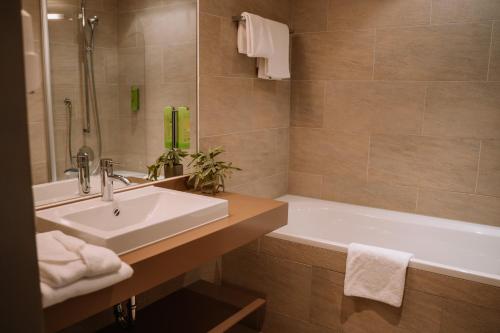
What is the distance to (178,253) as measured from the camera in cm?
155

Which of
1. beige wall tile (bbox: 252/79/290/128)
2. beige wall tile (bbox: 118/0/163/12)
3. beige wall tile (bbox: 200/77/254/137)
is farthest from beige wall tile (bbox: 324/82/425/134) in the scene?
beige wall tile (bbox: 118/0/163/12)

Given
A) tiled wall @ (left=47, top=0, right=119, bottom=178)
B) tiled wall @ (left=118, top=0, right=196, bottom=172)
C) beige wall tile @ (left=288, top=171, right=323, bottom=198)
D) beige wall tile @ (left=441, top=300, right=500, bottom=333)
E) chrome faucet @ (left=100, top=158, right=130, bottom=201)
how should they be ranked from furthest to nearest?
beige wall tile @ (left=288, top=171, right=323, bottom=198) < tiled wall @ (left=118, top=0, right=196, bottom=172) < beige wall tile @ (left=441, top=300, right=500, bottom=333) < chrome faucet @ (left=100, top=158, right=130, bottom=201) < tiled wall @ (left=47, top=0, right=119, bottom=178)

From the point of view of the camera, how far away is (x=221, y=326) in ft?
7.34

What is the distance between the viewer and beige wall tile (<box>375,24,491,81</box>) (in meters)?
2.75

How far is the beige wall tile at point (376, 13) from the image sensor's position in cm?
291

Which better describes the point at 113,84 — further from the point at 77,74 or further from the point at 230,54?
the point at 230,54

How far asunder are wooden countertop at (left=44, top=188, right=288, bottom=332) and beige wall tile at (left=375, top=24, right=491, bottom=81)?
147cm

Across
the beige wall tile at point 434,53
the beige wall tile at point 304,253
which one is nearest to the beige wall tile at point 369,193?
the beige wall tile at point 434,53

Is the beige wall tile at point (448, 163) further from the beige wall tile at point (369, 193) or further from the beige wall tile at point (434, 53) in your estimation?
the beige wall tile at point (434, 53)

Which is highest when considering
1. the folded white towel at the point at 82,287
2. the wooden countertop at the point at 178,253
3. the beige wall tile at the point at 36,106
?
the beige wall tile at the point at 36,106

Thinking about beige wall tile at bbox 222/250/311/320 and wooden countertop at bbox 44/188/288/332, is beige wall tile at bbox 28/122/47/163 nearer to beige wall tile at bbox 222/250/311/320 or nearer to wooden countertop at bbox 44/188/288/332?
wooden countertop at bbox 44/188/288/332

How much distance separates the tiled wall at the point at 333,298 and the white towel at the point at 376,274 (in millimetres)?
53

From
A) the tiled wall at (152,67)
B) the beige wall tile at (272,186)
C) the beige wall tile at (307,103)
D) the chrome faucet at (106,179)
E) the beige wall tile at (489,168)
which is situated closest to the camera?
the chrome faucet at (106,179)

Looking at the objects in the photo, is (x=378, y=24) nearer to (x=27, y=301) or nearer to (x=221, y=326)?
(x=221, y=326)
